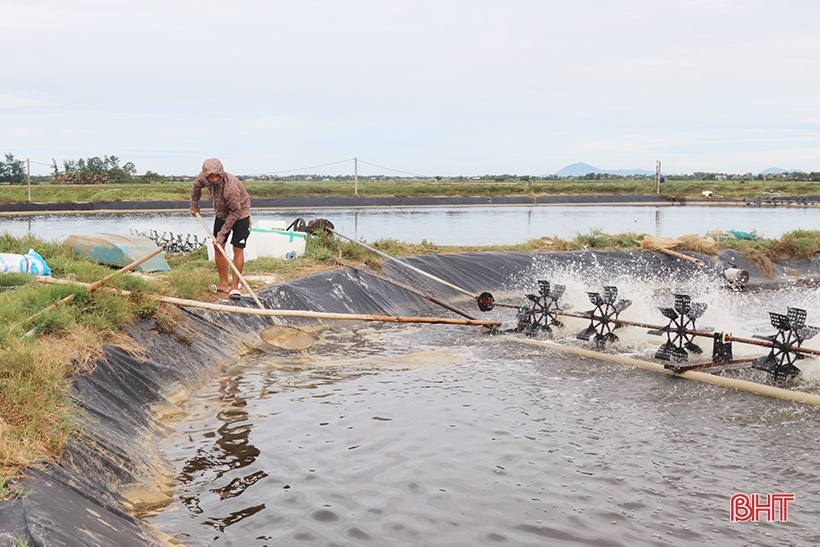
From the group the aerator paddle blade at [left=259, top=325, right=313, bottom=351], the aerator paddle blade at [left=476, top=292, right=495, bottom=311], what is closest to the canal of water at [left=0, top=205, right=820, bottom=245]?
the aerator paddle blade at [left=476, top=292, right=495, bottom=311]

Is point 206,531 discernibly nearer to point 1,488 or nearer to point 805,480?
point 1,488

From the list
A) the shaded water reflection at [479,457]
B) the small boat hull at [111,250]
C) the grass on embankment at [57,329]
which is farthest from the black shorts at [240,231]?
the small boat hull at [111,250]

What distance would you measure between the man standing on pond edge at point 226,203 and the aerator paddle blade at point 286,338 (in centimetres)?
94

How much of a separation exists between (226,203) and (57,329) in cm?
394

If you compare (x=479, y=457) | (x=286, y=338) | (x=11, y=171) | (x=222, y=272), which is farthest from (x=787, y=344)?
(x=11, y=171)

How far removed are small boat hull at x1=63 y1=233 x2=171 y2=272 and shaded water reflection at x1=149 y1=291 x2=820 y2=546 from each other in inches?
196

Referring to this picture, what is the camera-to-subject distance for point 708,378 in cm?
900

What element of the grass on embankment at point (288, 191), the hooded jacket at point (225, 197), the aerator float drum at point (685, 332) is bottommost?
the aerator float drum at point (685, 332)

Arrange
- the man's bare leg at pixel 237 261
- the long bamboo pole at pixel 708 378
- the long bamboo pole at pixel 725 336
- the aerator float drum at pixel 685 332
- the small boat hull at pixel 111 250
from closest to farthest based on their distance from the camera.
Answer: the long bamboo pole at pixel 708 378
the long bamboo pole at pixel 725 336
the aerator float drum at pixel 685 332
the man's bare leg at pixel 237 261
the small boat hull at pixel 111 250

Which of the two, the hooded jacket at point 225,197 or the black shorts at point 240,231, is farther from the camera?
the black shorts at point 240,231

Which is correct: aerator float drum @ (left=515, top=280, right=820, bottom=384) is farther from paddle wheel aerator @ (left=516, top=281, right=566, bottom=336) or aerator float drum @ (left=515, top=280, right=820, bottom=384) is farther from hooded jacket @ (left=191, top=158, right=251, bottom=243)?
hooded jacket @ (left=191, top=158, right=251, bottom=243)

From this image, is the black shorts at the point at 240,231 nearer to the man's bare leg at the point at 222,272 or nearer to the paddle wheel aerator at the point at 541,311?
the man's bare leg at the point at 222,272

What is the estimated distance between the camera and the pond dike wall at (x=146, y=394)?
412 centimetres

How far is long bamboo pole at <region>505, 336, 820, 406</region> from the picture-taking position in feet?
26.7
